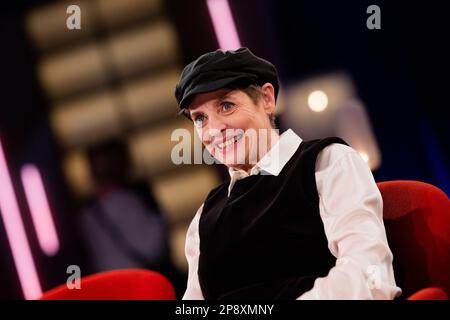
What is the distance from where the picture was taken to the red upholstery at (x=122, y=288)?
2.08 metres

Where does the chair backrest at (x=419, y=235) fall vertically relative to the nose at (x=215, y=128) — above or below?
below

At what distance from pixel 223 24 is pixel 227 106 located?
4.88 feet

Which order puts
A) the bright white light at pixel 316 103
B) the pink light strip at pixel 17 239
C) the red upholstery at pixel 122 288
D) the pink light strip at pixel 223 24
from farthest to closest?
the pink light strip at pixel 17 239, the pink light strip at pixel 223 24, the bright white light at pixel 316 103, the red upholstery at pixel 122 288

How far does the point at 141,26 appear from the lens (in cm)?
359

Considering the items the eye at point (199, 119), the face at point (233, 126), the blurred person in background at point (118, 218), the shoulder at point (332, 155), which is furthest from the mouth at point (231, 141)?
the blurred person in background at point (118, 218)

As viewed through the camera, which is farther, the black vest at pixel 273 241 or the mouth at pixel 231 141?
the mouth at pixel 231 141

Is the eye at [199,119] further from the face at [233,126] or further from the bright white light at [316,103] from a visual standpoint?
the bright white light at [316,103]

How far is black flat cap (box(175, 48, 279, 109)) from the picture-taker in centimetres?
183

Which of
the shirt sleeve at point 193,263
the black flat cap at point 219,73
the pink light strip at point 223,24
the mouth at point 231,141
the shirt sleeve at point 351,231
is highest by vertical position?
the pink light strip at point 223,24

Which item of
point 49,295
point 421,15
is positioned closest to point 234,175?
point 49,295

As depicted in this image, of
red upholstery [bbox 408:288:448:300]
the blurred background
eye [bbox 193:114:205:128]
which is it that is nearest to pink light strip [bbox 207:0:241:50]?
the blurred background

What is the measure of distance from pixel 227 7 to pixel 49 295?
69.0 inches

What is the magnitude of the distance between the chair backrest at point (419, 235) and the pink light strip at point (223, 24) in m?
1.62
